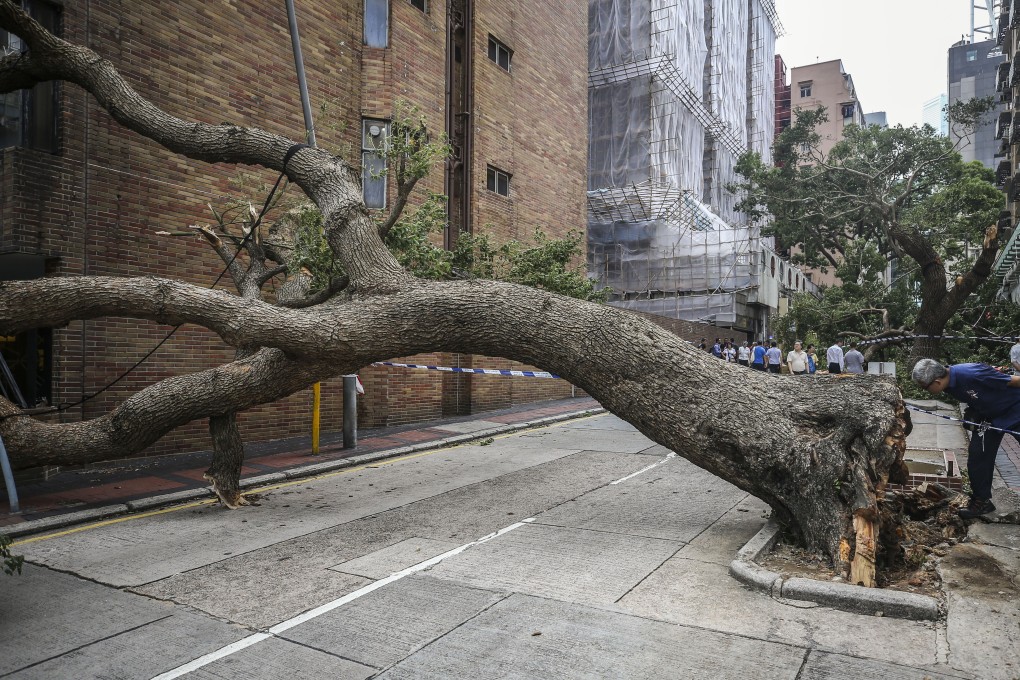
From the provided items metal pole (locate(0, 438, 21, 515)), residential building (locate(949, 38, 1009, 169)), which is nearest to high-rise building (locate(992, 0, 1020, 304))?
metal pole (locate(0, 438, 21, 515))

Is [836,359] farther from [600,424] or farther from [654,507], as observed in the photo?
[654,507]

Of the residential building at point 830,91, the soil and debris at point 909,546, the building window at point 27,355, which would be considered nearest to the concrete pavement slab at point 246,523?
the building window at point 27,355

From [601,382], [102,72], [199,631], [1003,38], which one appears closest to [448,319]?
[601,382]

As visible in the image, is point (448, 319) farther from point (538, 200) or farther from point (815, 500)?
point (538, 200)

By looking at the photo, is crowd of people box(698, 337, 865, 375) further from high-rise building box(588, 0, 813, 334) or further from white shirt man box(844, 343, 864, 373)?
high-rise building box(588, 0, 813, 334)

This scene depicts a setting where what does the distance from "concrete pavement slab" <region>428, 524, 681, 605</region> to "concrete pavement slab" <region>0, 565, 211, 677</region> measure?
2.12 metres

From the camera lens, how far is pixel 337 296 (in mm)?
8977

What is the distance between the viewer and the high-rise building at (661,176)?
32938mm

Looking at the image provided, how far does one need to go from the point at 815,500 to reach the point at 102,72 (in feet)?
31.5

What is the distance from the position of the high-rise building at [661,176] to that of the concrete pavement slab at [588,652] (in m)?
29.1

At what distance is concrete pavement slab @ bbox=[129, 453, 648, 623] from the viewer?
4.96 metres

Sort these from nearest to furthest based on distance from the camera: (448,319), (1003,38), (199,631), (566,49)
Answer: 1. (199,631)
2. (448,319)
3. (566,49)
4. (1003,38)

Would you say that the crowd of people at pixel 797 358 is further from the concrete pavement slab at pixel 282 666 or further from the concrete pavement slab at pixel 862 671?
the concrete pavement slab at pixel 282 666

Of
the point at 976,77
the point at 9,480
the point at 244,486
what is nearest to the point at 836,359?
the point at 244,486
